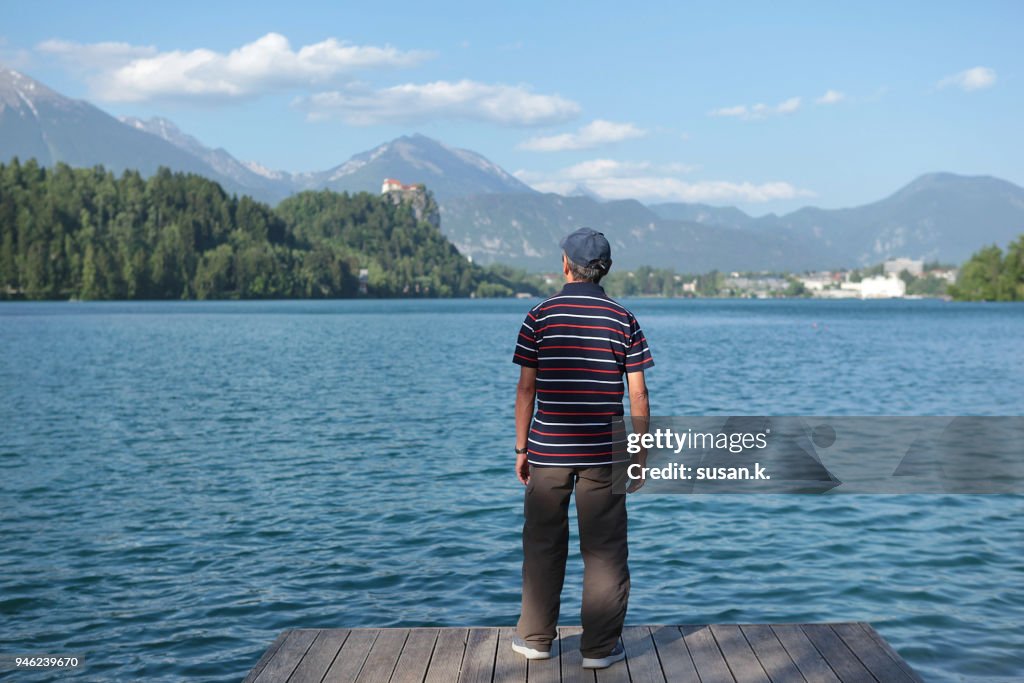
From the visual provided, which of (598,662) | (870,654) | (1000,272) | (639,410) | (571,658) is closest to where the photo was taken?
(639,410)

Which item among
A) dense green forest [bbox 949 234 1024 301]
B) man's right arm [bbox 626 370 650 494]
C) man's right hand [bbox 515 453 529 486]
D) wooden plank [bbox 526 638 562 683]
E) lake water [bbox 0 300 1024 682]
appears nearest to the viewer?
man's right arm [bbox 626 370 650 494]

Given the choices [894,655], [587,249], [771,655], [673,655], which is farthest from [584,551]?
[894,655]

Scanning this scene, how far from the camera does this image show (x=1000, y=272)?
628 feet

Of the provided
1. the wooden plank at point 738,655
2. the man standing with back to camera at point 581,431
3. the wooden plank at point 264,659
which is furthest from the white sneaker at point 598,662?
the wooden plank at point 264,659

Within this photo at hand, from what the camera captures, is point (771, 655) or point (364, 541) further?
point (364, 541)

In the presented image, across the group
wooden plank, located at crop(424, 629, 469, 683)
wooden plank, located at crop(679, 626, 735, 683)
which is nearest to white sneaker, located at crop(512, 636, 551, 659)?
wooden plank, located at crop(424, 629, 469, 683)

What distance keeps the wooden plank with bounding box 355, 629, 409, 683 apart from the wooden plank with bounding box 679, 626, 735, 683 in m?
2.14

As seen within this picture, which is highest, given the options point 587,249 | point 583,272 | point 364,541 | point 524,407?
point 587,249

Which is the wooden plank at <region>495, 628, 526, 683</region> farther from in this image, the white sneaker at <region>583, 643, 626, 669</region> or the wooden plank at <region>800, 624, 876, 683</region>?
the wooden plank at <region>800, 624, 876, 683</region>

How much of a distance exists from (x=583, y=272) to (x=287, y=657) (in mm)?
3551

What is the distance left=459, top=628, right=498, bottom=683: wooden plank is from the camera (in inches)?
258

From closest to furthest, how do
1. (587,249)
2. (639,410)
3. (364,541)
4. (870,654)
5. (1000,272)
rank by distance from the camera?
(639,410), (587,249), (870,654), (364,541), (1000,272)

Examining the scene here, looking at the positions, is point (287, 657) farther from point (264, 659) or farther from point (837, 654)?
point (837, 654)

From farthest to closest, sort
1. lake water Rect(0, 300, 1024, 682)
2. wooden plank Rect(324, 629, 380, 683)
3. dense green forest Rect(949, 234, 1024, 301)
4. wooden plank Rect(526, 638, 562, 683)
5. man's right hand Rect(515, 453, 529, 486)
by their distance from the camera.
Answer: dense green forest Rect(949, 234, 1024, 301) < lake water Rect(0, 300, 1024, 682) < man's right hand Rect(515, 453, 529, 486) < wooden plank Rect(324, 629, 380, 683) < wooden plank Rect(526, 638, 562, 683)
